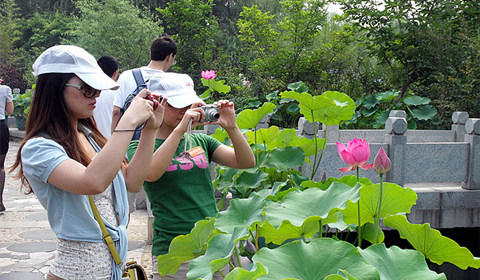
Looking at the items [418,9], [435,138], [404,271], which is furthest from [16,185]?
[418,9]

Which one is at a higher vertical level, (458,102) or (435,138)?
(458,102)

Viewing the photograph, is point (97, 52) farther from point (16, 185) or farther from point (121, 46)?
point (16, 185)

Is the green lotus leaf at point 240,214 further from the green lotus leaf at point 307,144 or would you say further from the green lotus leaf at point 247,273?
the green lotus leaf at point 307,144

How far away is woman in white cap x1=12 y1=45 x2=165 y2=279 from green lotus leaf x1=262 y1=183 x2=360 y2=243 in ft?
1.69

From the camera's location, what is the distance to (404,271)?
112 centimetres

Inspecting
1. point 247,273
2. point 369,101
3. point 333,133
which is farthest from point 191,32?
point 247,273

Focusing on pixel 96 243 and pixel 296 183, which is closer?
A: pixel 96 243

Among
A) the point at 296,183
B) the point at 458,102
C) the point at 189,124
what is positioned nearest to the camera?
the point at 189,124

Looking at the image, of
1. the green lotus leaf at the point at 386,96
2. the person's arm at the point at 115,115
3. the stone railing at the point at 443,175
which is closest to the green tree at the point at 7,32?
the green lotus leaf at the point at 386,96

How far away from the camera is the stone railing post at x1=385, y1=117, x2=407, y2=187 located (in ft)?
14.3

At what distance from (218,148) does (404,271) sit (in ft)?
3.76

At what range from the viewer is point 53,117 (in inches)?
57.4

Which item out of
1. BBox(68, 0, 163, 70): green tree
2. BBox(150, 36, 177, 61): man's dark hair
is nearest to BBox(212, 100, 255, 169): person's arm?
BBox(150, 36, 177, 61): man's dark hair

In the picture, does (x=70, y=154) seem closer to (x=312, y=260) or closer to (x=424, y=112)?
(x=312, y=260)
